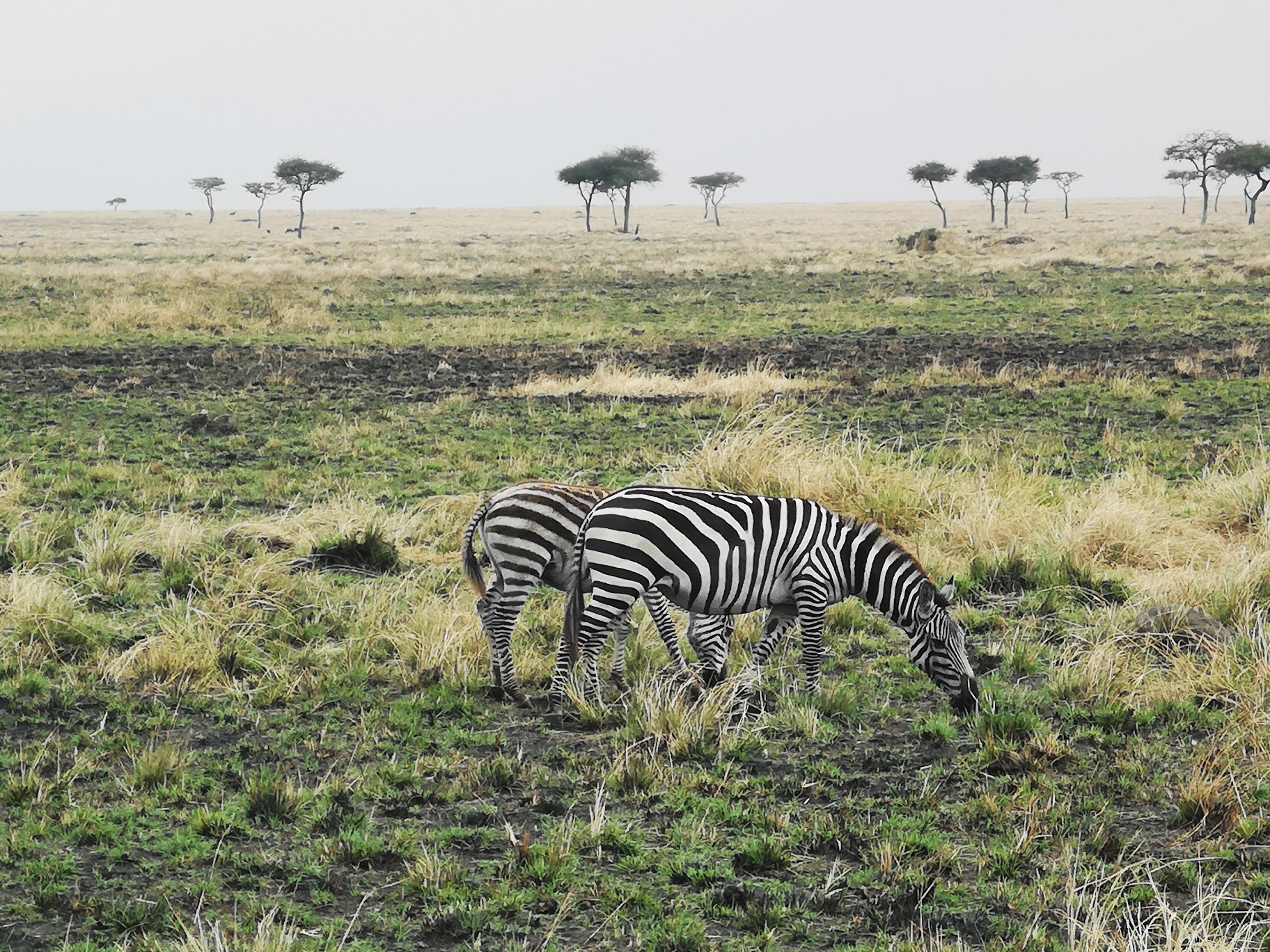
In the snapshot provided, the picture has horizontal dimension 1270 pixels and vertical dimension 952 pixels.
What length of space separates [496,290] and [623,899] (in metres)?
36.0

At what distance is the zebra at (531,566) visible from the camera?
24.7ft

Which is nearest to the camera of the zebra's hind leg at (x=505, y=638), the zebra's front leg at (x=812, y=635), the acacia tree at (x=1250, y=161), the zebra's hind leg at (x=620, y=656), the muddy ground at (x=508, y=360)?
the zebra's front leg at (x=812, y=635)

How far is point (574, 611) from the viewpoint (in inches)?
275

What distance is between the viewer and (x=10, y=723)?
269 inches

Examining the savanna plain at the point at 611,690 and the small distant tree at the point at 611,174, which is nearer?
the savanna plain at the point at 611,690

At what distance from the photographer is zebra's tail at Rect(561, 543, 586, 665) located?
701 cm

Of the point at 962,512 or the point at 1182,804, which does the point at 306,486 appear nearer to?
the point at 962,512

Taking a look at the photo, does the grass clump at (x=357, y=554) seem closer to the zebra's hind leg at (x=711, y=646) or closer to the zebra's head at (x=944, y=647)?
the zebra's hind leg at (x=711, y=646)

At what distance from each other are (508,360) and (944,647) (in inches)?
713

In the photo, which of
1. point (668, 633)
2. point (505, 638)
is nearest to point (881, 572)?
point (668, 633)

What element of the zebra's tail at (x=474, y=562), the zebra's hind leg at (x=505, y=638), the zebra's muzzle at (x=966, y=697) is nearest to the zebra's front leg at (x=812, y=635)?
the zebra's muzzle at (x=966, y=697)

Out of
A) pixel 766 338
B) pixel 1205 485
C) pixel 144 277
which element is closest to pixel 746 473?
pixel 1205 485

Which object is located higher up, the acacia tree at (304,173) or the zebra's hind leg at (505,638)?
the acacia tree at (304,173)

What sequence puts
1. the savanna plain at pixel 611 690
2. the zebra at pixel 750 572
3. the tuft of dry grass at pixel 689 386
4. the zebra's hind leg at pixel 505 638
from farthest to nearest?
the tuft of dry grass at pixel 689 386 → the zebra's hind leg at pixel 505 638 → the zebra at pixel 750 572 → the savanna plain at pixel 611 690
